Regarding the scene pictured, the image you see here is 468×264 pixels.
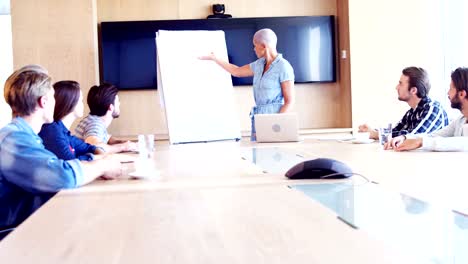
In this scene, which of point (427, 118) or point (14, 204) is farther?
point (427, 118)

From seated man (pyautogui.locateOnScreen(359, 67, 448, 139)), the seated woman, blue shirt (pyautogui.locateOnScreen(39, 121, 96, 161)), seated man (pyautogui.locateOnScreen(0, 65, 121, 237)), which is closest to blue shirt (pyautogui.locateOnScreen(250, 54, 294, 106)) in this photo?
seated man (pyautogui.locateOnScreen(359, 67, 448, 139))

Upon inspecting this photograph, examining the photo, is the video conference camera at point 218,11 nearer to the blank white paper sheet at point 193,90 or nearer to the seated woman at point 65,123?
the blank white paper sheet at point 193,90

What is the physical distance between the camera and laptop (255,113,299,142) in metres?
3.38

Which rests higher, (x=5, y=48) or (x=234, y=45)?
(x=5, y=48)

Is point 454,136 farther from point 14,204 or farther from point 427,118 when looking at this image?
point 14,204

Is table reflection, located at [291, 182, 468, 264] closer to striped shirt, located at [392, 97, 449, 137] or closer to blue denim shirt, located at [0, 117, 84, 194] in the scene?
blue denim shirt, located at [0, 117, 84, 194]

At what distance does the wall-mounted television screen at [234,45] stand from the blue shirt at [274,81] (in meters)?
1.82

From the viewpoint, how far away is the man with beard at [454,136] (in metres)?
2.53

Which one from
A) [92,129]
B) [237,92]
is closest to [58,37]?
[237,92]

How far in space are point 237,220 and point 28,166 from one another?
776 mm

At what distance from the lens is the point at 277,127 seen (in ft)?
11.1

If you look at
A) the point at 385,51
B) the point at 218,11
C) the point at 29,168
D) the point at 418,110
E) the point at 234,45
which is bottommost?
the point at 29,168

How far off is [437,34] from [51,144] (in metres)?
4.41

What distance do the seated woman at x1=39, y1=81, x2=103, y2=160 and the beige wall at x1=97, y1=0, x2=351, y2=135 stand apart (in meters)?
2.61
